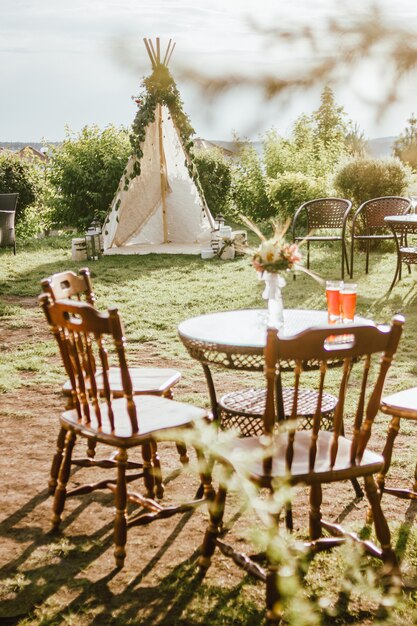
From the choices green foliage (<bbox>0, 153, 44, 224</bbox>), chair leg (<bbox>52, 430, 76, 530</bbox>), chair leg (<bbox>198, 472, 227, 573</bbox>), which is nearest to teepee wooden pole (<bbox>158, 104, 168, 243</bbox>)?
green foliage (<bbox>0, 153, 44, 224</bbox>)

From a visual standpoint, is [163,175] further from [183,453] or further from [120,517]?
[120,517]

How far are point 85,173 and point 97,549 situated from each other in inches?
467

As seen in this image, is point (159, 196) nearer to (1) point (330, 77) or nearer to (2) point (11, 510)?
(2) point (11, 510)

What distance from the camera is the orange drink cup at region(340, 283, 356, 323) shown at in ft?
10.0

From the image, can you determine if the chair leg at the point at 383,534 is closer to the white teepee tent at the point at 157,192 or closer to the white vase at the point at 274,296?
the white vase at the point at 274,296

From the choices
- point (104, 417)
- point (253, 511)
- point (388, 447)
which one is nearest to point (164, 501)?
point (253, 511)

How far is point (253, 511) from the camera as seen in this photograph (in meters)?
3.13

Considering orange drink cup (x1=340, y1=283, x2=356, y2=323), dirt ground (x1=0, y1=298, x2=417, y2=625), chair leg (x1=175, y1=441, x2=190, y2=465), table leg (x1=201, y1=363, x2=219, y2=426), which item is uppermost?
orange drink cup (x1=340, y1=283, x2=356, y2=323)

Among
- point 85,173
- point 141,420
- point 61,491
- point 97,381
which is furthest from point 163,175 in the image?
point 141,420

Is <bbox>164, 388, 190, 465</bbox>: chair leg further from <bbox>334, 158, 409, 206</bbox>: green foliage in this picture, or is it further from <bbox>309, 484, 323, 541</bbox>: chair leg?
<bbox>334, 158, 409, 206</bbox>: green foliage

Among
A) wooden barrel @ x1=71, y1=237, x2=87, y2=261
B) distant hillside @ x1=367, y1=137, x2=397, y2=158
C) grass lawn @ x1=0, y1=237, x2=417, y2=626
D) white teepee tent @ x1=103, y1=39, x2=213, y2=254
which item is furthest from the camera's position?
white teepee tent @ x1=103, y1=39, x2=213, y2=254

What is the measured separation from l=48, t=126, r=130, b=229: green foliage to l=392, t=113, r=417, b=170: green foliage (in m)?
13.3

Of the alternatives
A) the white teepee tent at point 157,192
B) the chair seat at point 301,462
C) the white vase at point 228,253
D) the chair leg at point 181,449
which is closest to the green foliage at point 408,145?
the chair seat at point 301,462

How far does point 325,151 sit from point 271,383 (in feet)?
42.9
